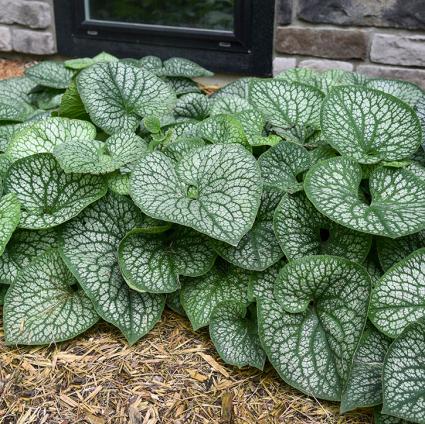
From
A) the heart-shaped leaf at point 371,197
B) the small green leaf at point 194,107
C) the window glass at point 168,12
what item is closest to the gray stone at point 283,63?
the window glass at point 168,12

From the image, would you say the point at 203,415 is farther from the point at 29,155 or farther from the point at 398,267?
the point at 29,155

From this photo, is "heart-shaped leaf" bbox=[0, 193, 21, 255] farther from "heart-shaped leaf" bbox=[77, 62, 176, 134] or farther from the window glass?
the window glass

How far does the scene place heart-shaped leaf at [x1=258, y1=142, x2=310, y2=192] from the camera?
1.75m

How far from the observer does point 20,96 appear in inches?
101

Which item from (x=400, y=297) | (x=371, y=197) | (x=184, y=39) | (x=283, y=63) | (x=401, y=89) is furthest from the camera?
(x=184, y=39)

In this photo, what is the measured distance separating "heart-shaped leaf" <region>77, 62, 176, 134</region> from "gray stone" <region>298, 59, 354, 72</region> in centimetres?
131

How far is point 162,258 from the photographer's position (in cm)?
167

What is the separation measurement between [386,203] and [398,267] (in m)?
0.19

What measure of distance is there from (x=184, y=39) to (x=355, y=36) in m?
0.93

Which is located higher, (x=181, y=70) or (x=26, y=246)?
(x=181, y=70)

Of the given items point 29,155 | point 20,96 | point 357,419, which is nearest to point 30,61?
point 20,96

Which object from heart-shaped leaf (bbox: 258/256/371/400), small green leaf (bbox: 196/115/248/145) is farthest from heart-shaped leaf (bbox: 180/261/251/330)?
small green leaf (bbox: 196/115/248/145)

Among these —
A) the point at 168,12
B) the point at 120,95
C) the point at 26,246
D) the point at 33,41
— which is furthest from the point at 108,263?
the point at 33,41

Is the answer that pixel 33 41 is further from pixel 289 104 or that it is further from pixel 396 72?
pixel 289 104
